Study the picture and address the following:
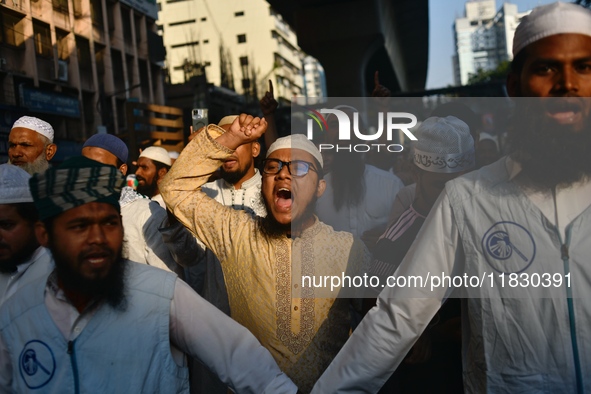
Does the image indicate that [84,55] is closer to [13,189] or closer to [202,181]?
[13,189]

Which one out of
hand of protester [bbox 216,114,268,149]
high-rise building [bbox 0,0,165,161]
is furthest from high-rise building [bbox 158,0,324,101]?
hand of protester [bbox 216,114,268,149]

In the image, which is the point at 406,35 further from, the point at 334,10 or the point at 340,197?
the point at 340,197

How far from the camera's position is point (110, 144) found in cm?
429

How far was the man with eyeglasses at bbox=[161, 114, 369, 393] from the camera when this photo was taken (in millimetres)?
2516

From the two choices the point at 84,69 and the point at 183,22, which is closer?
the point at 84,69

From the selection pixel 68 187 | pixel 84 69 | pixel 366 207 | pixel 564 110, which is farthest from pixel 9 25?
pixel 84 69

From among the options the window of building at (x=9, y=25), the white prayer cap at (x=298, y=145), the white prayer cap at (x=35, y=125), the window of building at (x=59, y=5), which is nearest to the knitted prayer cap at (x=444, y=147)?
the white prayer cap at (x=298, y=145)

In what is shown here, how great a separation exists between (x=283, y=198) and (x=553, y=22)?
49.5 inches

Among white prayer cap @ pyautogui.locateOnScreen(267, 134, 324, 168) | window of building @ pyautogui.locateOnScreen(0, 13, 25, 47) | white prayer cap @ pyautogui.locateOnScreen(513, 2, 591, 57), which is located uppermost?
window of building @ pyautogui.locateOnScreen(0, 13, 25, 47)

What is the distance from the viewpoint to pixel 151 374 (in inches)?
76.4

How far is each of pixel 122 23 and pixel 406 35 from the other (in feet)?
36.0

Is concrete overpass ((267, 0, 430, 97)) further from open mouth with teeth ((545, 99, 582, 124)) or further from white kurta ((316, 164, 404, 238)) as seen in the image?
open mouth with teeth ((545, 99, 582, 124))

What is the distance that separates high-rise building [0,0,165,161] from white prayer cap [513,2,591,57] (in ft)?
25.4

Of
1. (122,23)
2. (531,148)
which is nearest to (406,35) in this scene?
(122,23)
